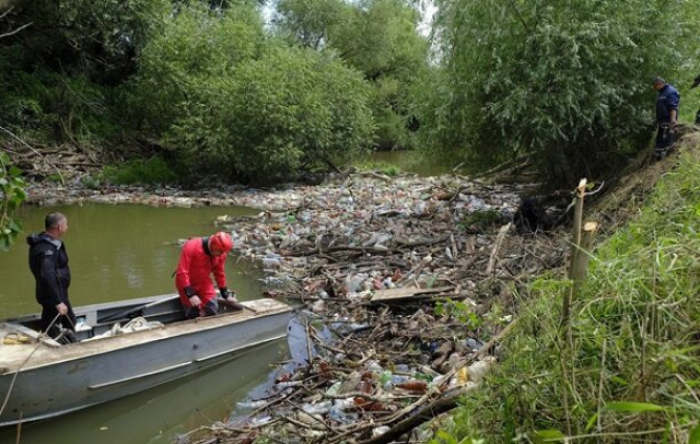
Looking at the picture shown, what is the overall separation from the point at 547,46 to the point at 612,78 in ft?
4.51

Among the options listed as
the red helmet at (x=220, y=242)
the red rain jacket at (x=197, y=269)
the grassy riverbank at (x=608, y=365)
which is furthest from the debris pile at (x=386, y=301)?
the red helmet at (x=220, y=242)

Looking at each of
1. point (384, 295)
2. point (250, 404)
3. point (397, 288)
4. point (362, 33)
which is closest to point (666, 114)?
point (397, 288)

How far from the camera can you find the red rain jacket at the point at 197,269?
688 cm

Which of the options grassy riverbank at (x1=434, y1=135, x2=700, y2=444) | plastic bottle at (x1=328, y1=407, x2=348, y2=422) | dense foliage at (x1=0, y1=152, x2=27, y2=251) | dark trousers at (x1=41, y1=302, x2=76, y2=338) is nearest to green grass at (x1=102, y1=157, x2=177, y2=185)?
dark trousers at (x1=41, y1=302, x2=76, y2=338)

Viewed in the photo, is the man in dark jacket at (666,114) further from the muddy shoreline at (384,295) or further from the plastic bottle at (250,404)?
the plastic bottle at (250,404)

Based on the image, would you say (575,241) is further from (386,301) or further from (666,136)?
(666,136)

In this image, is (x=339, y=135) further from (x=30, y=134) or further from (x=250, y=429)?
(x=250, y=429)

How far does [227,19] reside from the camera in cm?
2125

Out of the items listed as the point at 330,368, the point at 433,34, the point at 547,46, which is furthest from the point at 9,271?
the point at 547,46

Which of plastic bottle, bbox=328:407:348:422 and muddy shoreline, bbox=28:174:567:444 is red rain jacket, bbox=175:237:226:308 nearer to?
muddy shoreline, bbox=28:174:567:444

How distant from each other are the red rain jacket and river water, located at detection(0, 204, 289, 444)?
91cm

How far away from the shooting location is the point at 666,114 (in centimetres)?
959

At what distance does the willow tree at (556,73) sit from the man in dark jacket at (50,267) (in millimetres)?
7078

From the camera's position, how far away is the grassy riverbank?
2.08 metres
